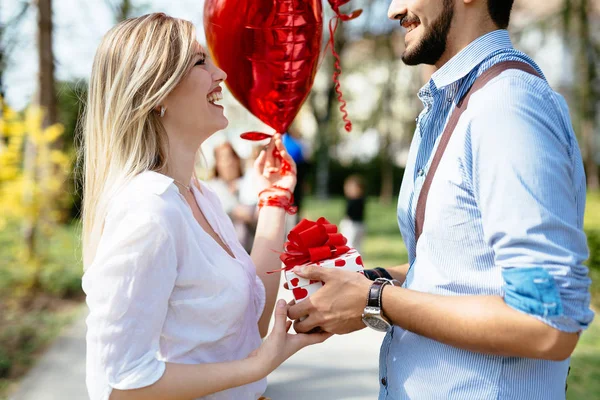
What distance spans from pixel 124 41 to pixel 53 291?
5.90 m

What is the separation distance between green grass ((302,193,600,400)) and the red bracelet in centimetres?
292

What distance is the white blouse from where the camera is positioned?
1.59 metres

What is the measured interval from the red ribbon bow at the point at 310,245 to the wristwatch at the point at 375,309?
0.78 feet

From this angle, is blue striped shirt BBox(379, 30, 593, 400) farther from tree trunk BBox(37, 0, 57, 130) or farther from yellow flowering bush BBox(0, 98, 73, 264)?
tree trunk BBox(37, 0, 57, 130)

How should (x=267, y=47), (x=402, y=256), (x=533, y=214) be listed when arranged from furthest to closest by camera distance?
(x=402, y=256), (x=267, y=47), (x=533, y=214)

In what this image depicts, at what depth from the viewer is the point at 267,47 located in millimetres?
2307

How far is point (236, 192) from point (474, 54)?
5059mm

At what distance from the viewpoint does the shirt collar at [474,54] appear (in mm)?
1645

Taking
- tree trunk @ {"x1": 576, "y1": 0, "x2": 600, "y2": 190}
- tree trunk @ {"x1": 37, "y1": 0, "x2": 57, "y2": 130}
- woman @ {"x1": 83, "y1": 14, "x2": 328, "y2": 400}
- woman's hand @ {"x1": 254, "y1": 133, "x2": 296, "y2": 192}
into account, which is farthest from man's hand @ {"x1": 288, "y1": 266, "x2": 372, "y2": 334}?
tree trunk @ {"x1": 576, "y1": 0, "x2": 600, "y2": 190}

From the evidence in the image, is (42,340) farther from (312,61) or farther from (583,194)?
(583,194)

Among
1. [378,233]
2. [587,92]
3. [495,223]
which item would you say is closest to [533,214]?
[495,223]

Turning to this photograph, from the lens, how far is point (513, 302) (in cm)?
135

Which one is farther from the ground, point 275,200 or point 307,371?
point 275,200

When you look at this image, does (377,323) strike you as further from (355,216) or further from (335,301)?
(355,216)
